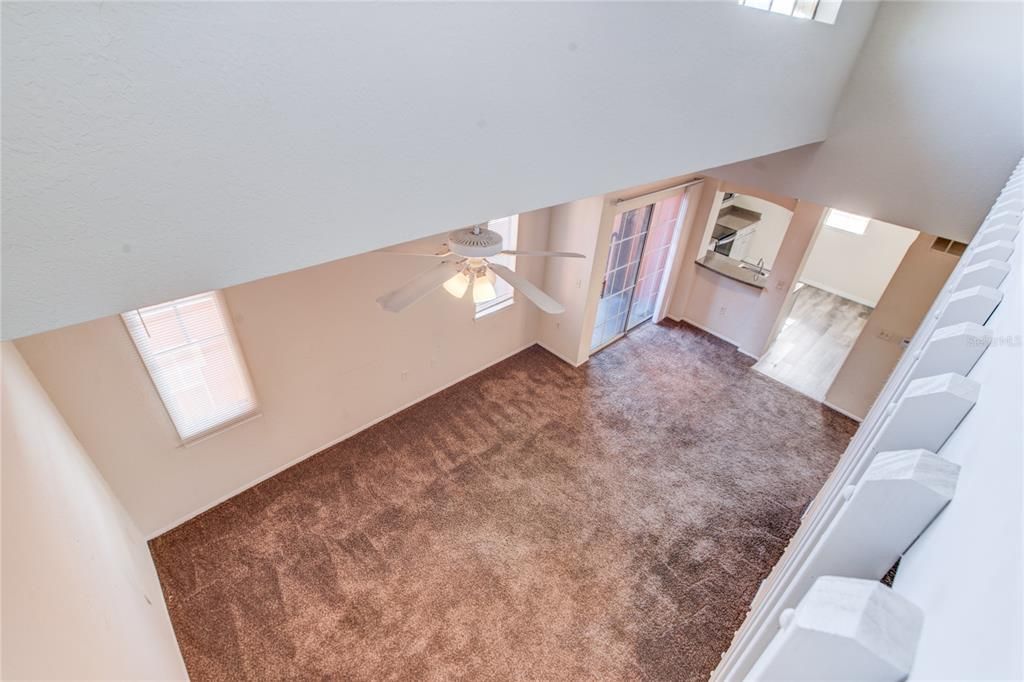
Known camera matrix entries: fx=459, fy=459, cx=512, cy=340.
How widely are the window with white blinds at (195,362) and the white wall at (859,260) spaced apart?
24.4 feet

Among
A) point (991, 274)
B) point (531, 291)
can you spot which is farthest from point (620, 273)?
point (991, 274)

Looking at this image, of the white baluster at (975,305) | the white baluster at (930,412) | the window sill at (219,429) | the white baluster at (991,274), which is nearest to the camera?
the white baluster at (930,412)

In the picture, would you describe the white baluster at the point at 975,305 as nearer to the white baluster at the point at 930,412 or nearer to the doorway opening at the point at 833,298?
the white baluster at the point at 930,412

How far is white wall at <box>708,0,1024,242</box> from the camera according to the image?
290 centimetres

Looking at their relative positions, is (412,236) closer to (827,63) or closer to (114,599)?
(114,599)

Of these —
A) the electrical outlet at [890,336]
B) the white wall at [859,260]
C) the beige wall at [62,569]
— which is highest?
the beige wall at [62,569]

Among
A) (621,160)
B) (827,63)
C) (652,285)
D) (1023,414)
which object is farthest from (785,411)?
(1023,414)

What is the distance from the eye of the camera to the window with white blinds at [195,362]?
300 cm

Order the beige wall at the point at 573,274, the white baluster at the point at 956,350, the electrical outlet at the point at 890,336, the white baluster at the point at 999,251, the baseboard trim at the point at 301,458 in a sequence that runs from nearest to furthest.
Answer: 1. the white baluster at the point at 956,350
2. the white baluster at the point at 999,251
3. the baseboard trim at the point at 301,458
4. the electrical outlet at the point at 890,336
5. the beige wall at the point at 573,274

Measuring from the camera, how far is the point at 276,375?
3.66 metres

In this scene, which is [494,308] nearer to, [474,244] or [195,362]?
[474,244]

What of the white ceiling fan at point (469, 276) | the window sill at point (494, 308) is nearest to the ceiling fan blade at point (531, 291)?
the white ceiling fan at point (469, 276)

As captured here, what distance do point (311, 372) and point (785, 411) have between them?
496 centimetres

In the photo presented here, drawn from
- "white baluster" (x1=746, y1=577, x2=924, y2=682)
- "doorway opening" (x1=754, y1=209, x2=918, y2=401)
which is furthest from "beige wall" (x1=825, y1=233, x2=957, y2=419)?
"white baluster" (x1=746, y1=577, x2=924, y2=682)
